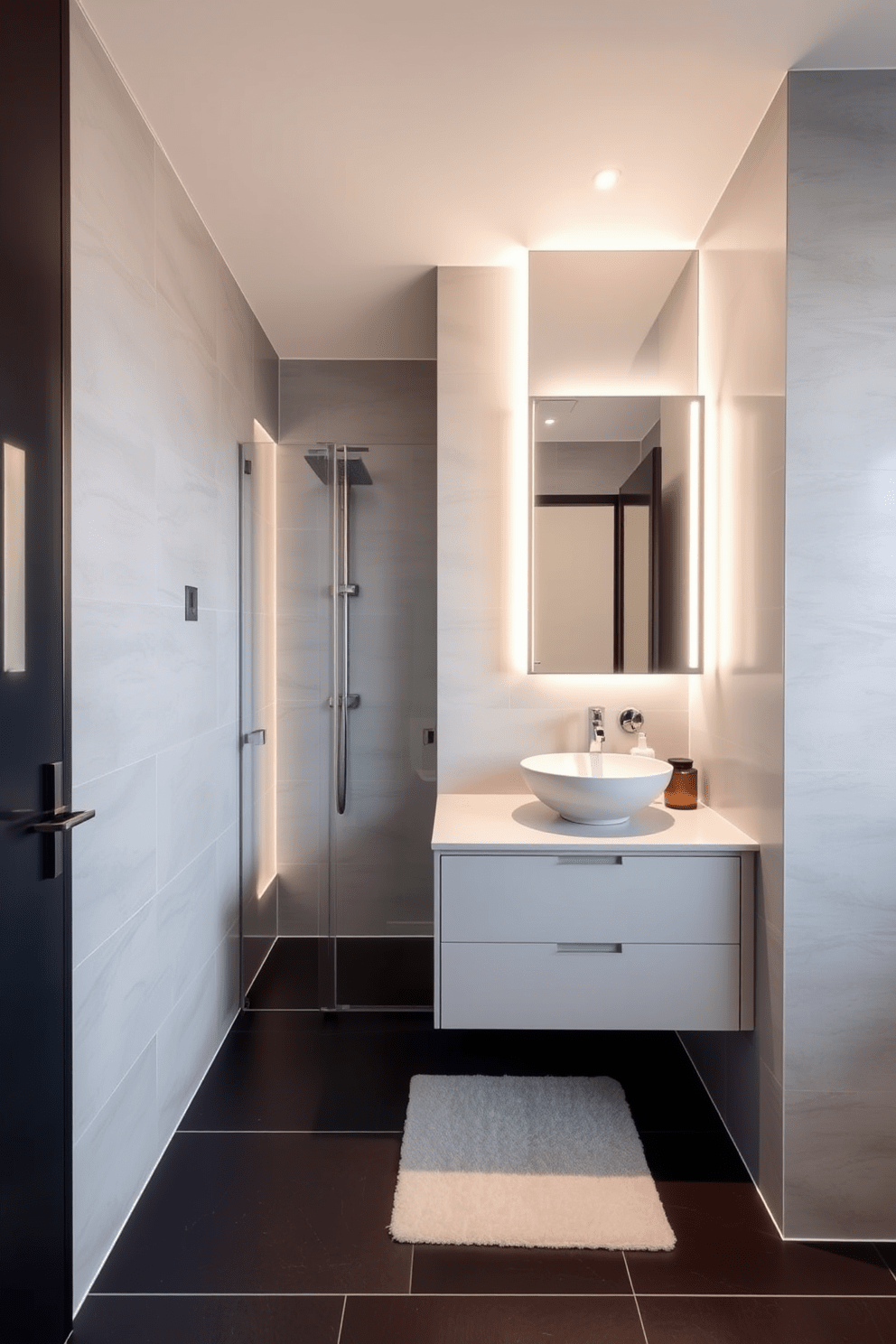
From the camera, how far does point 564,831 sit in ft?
6.77

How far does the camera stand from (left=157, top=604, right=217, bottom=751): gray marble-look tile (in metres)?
2.02

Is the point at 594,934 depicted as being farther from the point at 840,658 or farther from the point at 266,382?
the point at 266,382

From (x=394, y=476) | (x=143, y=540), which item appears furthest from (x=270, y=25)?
(x=394, y=476)

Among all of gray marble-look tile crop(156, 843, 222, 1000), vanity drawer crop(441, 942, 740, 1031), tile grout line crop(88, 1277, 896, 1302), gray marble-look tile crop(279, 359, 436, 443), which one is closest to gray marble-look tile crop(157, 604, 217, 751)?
gray marble-look tile crop(156, 843, 222, 1000)

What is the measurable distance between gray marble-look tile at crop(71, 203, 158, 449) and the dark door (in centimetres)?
7

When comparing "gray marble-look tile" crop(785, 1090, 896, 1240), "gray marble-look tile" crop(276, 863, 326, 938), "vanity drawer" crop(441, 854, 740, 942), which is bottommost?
"gray marble-look tile" crop(785, 1090, 896, 1240)

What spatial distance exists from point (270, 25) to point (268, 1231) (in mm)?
2488

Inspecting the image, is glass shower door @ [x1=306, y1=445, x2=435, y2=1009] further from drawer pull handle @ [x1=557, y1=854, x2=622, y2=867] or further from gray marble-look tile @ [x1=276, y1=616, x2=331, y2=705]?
drawer pull handle @ [x1=557, y1=854, x2=622, y2=867]

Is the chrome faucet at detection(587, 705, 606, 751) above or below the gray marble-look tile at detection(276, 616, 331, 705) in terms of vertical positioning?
below

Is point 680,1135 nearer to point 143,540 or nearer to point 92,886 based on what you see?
point 92,886

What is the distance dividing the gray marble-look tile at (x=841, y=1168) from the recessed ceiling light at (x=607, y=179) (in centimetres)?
225

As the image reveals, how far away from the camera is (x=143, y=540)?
6.13ft

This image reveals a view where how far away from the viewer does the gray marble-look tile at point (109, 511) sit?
1.54 meters

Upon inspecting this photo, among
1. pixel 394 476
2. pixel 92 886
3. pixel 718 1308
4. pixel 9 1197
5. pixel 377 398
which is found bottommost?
pixel 718 1308
